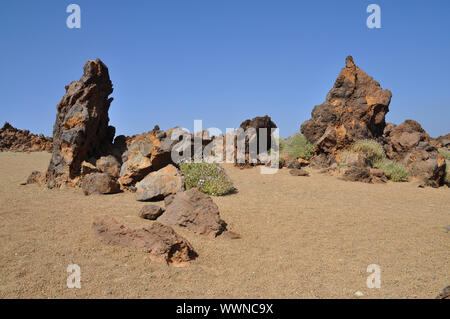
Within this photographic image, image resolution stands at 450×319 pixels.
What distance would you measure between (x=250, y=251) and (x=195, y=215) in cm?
139

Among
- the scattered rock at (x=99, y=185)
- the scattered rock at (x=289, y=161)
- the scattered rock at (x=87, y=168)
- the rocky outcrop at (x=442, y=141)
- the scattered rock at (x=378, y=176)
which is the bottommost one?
the scattered rock at (x=99, y=185)

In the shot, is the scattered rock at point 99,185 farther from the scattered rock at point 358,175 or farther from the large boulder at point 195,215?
the scattered rock at point 358,175

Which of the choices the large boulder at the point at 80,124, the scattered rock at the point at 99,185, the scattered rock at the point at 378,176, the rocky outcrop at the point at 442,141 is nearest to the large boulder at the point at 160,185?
the scattered rock at the point at 99,185

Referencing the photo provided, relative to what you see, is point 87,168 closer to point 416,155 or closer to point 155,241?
point 155,241

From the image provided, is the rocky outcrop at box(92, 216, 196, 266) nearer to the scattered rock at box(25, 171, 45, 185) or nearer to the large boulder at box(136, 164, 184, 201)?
the large boulder at box(136, 164, 184, 201)

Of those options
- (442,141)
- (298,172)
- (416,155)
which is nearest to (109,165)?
(298,172)

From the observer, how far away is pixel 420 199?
977 cm

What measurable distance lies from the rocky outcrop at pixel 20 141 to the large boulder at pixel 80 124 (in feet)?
61.7

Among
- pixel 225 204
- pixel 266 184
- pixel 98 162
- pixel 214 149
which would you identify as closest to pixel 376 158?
pixel 266 184

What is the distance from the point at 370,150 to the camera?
46.1 feet

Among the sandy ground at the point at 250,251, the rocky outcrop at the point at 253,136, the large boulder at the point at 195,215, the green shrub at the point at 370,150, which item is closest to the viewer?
the sandy ground at the point at 250,251

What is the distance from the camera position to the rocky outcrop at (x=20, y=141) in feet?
90.2
